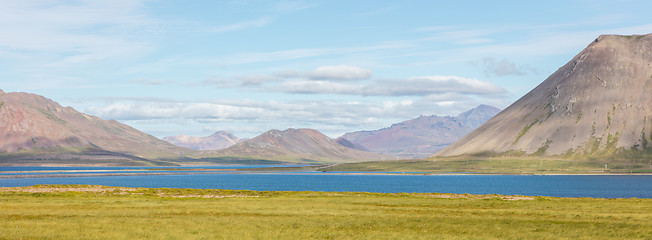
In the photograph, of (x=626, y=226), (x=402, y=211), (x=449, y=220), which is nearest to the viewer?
(x=626, y=226)

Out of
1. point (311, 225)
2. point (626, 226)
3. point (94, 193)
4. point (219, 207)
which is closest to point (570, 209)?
point (626, 226)

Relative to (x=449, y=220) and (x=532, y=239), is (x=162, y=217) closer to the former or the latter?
(x=449, y=220)

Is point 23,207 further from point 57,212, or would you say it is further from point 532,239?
point 532,239

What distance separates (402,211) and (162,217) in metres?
26.7

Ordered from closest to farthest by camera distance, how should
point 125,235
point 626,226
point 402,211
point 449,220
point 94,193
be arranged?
point 125,235 → point 626,226 → point 449,220 → point 402,211 → point 94,193

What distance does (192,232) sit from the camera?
2071 inches

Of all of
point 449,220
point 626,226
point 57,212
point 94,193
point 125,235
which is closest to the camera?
point 125,235

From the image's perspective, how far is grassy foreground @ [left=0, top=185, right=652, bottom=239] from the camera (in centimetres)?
5172

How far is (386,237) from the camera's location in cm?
5062

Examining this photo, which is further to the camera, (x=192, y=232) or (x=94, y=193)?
(x=94, y=193)

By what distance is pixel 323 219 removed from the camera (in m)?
63.9

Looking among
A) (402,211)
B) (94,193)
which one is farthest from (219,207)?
(94,193)

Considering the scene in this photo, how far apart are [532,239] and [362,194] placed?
6252 centimetres

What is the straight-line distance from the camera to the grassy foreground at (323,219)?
5172cm
